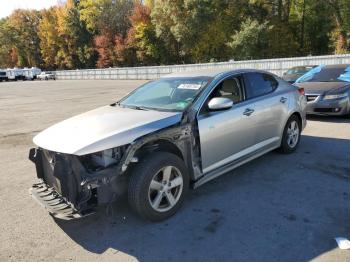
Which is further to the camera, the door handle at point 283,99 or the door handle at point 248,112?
the door handle at point 283,99

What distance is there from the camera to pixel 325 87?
9500 millimetres

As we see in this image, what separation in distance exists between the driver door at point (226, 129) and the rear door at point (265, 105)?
0.52 feet

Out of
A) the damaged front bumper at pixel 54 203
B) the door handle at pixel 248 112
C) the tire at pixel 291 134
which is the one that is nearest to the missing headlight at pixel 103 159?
the damaged front bumper at pixel 54 203

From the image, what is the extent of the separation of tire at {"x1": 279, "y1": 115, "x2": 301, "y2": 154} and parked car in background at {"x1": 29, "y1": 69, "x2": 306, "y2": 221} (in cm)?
46

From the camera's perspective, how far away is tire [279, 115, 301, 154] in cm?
600

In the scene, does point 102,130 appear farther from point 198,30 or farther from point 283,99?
point 198,30

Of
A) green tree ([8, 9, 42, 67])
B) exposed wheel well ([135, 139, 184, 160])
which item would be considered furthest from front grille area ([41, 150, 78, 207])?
green tree ([8, 9, 42, 67])

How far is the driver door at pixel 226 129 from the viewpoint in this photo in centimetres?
434

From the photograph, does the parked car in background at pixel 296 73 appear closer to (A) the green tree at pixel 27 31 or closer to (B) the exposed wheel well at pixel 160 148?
(B) the exposed wheel well at pixel 160 148

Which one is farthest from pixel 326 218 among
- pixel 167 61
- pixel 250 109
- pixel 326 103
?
pixel 167 61

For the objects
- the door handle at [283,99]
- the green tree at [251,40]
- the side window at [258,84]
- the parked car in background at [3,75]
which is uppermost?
the green tree at [251,40]

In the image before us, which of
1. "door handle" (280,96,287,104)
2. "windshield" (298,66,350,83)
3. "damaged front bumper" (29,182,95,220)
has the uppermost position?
"windshield" (298,66,350,83)

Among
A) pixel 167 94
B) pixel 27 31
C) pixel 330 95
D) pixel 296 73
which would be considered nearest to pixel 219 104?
pixel 167 94

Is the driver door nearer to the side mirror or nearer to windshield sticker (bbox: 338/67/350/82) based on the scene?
the side mirror
